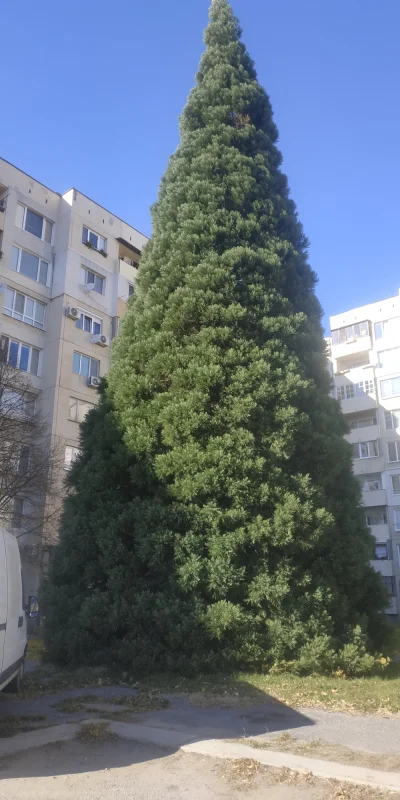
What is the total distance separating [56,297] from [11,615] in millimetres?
24122

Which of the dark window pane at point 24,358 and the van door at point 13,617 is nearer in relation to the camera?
the van door at point 13,617

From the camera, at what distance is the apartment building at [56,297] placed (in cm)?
2767

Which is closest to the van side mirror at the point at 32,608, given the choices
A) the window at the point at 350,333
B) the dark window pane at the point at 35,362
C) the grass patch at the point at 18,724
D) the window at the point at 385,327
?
the grass patch at the point at 18,724

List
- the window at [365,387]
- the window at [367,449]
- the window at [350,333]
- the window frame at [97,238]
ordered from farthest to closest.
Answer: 1. the window at [350,333]
2. the window at [365,387]
3. the window at [367,449]
4. the window frame at [97,238]

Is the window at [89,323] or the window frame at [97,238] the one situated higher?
the window frame at [97,238]

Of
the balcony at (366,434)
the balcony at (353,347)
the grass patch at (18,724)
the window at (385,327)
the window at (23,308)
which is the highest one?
the window at (385,327)

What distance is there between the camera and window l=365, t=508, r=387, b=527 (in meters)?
39.6

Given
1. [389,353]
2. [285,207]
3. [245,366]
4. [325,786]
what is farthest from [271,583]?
[389,353]

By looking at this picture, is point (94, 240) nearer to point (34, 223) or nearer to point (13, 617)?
point (34, 223)

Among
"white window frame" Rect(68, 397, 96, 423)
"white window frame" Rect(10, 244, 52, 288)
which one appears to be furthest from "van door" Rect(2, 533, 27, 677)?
"white window frame" Rect(10, 244, 52, 288)

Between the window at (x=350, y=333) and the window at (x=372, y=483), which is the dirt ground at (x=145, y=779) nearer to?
the window at (x=372, y=483)

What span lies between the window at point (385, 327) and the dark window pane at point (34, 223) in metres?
24.0

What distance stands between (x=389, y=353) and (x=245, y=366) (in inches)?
1318

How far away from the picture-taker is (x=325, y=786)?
4.39 metres
